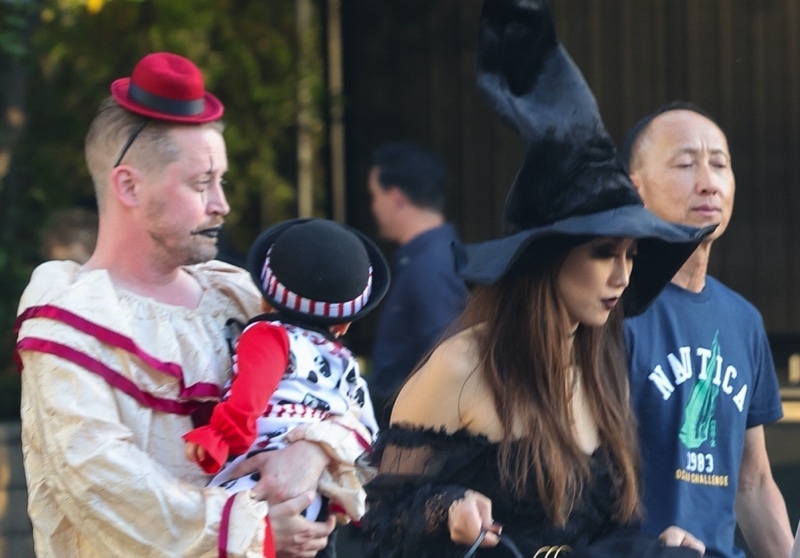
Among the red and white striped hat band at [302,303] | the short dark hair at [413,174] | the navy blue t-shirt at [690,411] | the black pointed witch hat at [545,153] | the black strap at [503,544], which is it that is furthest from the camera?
the short dark hair at [413,174]

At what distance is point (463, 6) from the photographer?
299 inches

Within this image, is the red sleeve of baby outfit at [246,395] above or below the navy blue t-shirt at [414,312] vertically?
above

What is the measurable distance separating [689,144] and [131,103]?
1552mm

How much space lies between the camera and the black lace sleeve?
2846 millimetres

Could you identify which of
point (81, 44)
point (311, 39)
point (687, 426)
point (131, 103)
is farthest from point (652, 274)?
point (311, 39)

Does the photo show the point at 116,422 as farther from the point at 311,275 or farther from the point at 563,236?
the point at 563,236

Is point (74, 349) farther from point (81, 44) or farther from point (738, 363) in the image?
point (81, 44)

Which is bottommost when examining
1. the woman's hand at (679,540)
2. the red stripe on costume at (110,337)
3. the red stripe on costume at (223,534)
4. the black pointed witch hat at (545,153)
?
the woman's hand at (679,540)

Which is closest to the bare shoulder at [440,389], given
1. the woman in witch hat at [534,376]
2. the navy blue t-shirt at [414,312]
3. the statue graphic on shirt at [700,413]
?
the woman in witch hat at [534,376]

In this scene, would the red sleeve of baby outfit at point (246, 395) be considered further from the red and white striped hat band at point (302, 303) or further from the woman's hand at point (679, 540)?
the woman's hand at point (679, 540)

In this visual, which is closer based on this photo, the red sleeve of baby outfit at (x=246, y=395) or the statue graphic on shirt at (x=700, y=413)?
the red sleeve of baby outfit at (x=246, y=395)

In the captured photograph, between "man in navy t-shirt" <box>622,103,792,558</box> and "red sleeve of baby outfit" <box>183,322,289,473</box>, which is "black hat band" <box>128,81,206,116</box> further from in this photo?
"man in navy t-shirt" <box>622,103,792,558</box>

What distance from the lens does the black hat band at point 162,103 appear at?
3.01 m

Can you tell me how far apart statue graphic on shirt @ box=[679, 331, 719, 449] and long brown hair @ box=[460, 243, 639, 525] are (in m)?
0.40
